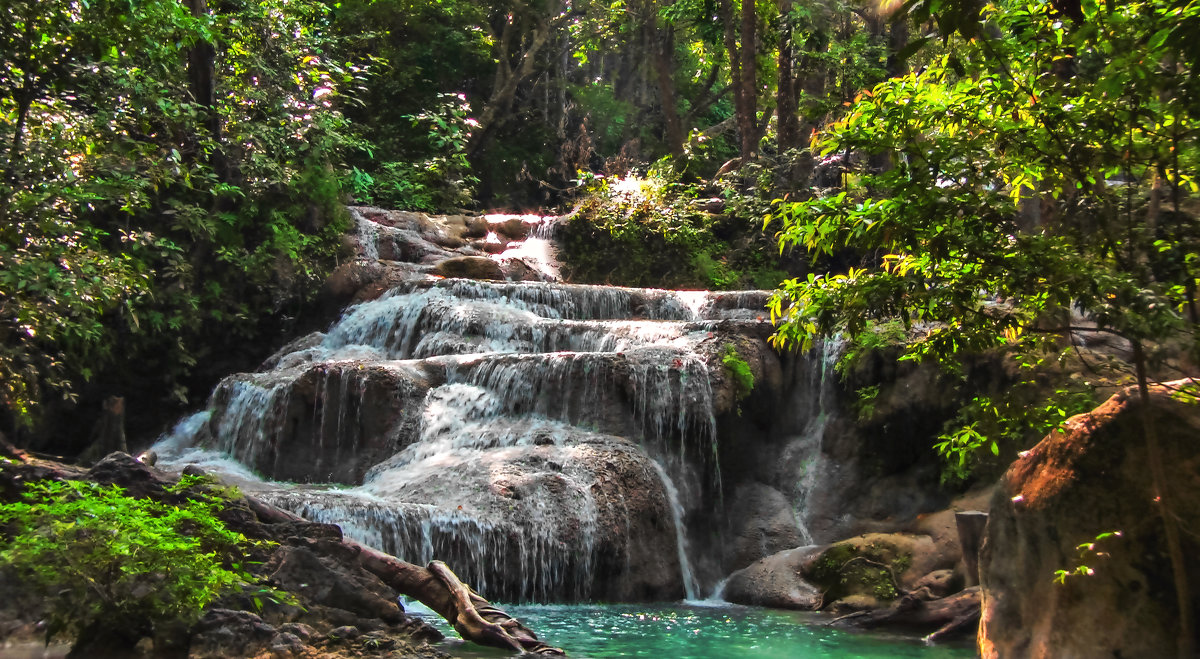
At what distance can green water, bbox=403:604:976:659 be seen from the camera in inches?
253

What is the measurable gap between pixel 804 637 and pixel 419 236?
13.3 m

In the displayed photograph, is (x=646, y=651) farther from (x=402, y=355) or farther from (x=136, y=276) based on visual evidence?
(x=402, y=355)

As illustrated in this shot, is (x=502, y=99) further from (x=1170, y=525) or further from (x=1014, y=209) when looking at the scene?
(x=1170, y=525)

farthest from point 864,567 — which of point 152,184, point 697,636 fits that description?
point 152,184

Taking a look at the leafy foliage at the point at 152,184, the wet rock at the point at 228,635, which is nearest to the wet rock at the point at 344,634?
the wet rock at the point at 228,635

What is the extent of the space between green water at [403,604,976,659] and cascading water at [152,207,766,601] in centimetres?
69

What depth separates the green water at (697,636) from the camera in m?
6.41

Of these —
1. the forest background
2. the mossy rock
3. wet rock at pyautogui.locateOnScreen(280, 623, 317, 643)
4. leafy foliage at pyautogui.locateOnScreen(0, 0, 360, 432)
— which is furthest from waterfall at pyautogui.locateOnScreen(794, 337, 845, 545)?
leafy foliage at pyautogui.locateOnScreen(0, 0, 360, 432)

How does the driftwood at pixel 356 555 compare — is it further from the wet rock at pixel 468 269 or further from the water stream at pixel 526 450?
the wet rock at pixel 468 269

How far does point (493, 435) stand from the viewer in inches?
419

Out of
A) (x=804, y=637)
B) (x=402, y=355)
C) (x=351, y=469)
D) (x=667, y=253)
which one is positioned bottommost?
(x=804, y=637)

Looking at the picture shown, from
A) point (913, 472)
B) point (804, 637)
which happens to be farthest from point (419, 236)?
point (804, 637)

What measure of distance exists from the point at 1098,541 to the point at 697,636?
147 inches

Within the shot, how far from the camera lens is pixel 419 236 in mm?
18453
